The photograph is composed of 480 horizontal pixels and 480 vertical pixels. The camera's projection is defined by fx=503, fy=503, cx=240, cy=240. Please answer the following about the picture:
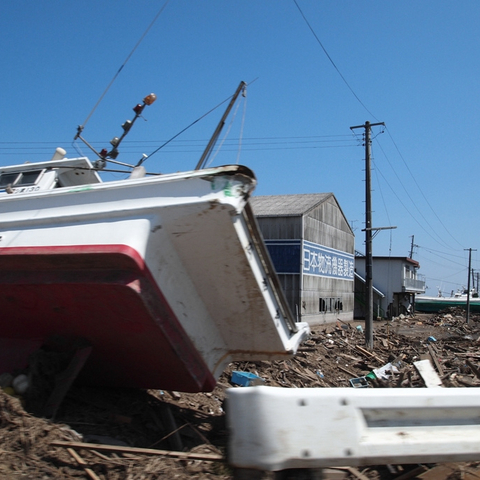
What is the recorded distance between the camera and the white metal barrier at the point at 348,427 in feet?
8.06

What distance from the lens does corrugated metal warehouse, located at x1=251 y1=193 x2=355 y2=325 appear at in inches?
944

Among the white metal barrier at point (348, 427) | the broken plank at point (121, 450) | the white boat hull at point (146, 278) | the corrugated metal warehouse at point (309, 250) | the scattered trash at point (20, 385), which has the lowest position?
the broken plank at point (121, 450)

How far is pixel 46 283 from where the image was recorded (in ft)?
13.6

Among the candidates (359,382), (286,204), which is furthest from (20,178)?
(286,204)

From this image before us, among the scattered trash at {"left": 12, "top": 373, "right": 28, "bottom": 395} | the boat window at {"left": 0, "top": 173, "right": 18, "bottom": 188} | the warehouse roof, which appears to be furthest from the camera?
the warehouse roof

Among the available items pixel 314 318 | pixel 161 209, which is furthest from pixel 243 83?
pixel 314 318

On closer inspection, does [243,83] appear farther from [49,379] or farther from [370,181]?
[370,181]

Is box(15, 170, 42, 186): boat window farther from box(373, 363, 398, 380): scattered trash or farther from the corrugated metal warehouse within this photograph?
the corrugated metal warehouse

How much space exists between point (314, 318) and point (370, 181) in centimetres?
911

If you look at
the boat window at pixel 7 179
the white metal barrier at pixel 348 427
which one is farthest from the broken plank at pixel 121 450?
the boat window at pixel 7 179

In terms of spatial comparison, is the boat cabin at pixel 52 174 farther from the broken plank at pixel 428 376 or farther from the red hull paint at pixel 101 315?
the broken plank at pixel 428 376

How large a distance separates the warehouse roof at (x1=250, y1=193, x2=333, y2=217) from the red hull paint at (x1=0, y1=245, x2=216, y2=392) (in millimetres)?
19799

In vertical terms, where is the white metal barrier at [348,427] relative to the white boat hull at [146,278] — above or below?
below

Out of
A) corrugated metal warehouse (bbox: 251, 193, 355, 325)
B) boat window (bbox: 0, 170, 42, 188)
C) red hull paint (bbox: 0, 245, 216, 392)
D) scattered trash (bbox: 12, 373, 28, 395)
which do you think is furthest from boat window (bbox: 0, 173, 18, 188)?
corrugated metal warehouse (bbox: 251, 193, 355, 325)
